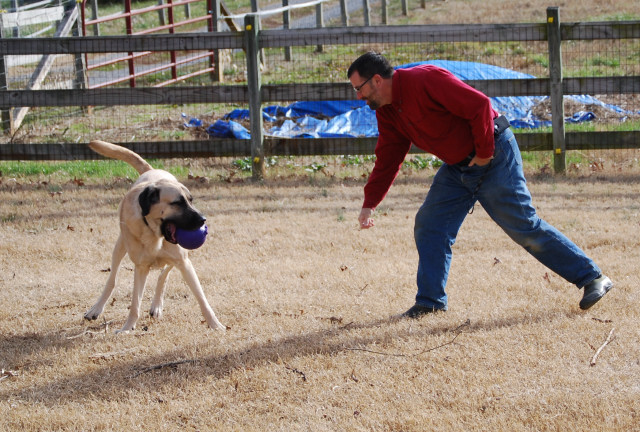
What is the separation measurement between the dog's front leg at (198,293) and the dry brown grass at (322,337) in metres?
0.07

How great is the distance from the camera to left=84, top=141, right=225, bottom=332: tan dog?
14.7 feet

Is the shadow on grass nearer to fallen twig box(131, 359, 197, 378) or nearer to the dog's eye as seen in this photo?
fallen twig box(131, 359, 197, 378)

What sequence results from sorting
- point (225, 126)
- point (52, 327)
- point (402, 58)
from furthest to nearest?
point (402, 58)
point (225, 126)
point (52, 327)

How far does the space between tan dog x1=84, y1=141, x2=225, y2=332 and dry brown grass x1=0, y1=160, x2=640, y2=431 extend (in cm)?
19

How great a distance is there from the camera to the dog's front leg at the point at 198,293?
4668 millimetres

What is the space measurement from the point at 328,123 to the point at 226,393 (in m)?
7.13

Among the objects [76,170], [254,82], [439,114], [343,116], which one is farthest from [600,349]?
[76,170]

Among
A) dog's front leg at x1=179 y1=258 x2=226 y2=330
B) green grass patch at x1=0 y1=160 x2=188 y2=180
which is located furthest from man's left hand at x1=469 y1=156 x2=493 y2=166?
green grass patch at x1=0 y1=160 x2=188 y2=180

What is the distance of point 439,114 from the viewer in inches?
166

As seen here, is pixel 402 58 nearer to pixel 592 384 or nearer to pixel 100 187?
pixel 100 187

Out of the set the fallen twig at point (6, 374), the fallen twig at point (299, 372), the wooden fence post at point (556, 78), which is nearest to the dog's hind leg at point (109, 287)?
the fallen twig at point (6, 374)

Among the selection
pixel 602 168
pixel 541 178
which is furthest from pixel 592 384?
pixel 602 168

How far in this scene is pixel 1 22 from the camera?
1251 centimetres

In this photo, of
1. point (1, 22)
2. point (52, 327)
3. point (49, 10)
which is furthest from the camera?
point (49, 10)
